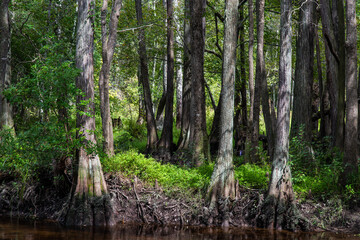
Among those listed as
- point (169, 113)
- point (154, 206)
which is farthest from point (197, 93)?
point (154, 206)

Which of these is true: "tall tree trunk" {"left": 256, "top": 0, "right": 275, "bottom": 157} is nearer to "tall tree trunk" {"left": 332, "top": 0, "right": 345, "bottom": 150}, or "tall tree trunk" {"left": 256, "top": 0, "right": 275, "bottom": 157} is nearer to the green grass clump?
"tall tree trunk" {"left": 332, "top": 0, "right": 345, "bottom": 150}

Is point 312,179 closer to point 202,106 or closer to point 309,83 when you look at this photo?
point 309,83

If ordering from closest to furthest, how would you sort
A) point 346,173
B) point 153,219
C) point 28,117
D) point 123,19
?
point 346,173 → point 153,219 → point 123,19 → point 28,117

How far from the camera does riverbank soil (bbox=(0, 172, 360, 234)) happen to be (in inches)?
358

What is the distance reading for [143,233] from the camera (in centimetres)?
868

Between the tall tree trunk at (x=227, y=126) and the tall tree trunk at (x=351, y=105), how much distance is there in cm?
290

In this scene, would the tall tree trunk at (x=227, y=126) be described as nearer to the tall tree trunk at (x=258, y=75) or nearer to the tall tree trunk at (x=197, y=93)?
the tall tree trunk at (x=258, y=75)

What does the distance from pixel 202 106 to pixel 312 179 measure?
459 centimetres

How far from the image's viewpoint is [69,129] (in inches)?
402

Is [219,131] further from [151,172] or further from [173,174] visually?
[151,172]

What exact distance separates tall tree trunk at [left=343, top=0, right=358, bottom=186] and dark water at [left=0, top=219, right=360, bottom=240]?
1.75 meters

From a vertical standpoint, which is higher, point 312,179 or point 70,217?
point 312,179

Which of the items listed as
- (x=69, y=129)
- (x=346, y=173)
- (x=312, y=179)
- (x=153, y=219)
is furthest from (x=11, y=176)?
(x=346, y=173)

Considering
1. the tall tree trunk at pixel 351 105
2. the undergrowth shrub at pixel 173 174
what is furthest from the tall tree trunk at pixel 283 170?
the tall tree trunk at pixel 351 105
